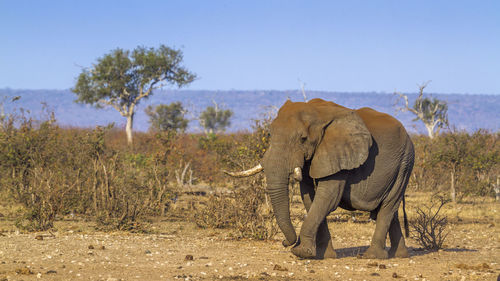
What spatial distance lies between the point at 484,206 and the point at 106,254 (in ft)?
45.1


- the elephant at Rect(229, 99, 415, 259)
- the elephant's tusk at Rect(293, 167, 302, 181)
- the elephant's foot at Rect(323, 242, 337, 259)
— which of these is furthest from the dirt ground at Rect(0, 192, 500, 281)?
the elephant's tusk at Rect(293, 167, 302, 181)

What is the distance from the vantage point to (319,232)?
389 inches

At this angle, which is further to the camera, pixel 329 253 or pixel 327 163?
pixel 329 253

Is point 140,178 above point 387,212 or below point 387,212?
below

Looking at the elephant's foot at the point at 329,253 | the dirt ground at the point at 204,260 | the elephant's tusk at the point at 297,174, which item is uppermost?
the elephant's tusk at the point at 297,174

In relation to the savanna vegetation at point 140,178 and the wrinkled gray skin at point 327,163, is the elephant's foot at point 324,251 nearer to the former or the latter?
the wrinkled gray skin at point 327,163

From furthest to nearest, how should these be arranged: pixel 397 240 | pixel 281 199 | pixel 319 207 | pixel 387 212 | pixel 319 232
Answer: pixel 397 240
pixel 387 212
pixel 319 232
pixel 319 207
pixel 281 199

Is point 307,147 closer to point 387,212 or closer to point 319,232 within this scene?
point 319,232

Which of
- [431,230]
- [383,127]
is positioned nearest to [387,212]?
[383,127]

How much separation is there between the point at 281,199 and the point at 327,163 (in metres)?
0.79

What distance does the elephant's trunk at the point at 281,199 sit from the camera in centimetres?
900

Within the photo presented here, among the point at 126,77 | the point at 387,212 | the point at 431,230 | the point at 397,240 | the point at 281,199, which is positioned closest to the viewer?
the point at 281,199

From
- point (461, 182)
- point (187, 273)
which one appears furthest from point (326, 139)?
point (461, 182)

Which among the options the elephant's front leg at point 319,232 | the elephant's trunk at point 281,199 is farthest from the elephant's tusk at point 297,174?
the elephant's front leg at point 319,232
